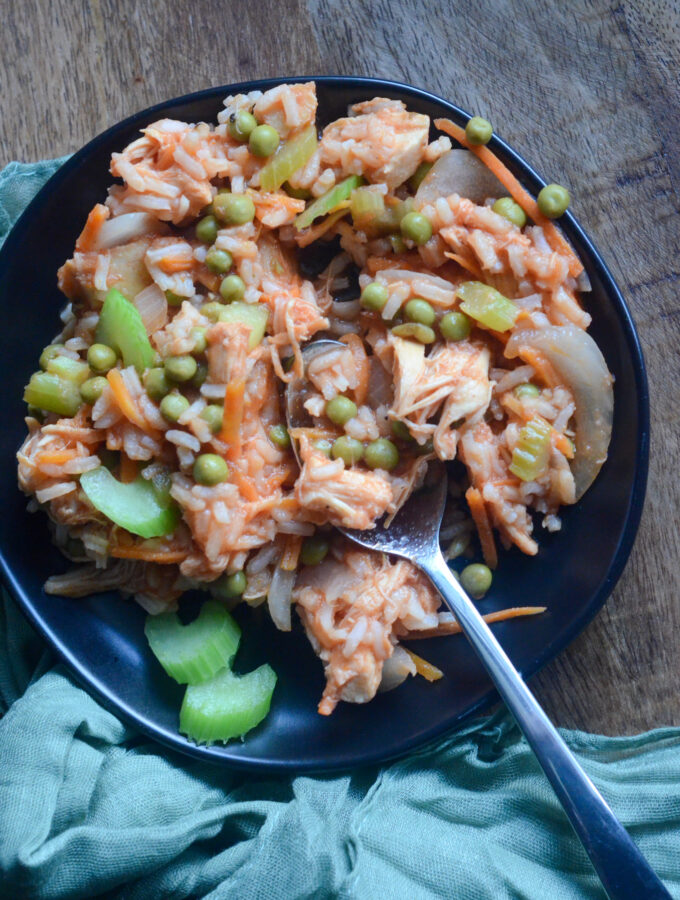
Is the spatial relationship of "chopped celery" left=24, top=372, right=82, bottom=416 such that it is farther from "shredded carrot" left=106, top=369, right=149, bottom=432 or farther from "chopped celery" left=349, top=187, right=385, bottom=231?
"chopped celery" left=349, top=187, right=385, bottom=231

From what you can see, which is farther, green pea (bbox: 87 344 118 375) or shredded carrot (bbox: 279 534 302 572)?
shredded carrot (bbox: 279 534 302 572)

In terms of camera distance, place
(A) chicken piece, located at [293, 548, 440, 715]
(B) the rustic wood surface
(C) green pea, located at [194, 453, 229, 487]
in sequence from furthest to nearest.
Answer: (B) the rustic wood surface → (A) chicken piece, located at [293, 548, 440, 715] → (C) green pea, located at [194, 453, 229, 487]

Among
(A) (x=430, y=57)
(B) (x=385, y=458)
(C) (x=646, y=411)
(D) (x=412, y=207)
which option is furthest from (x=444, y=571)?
(A) (x=430, y=57)

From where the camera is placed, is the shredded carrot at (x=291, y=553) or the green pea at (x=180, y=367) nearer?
the green pea at (x=180, y=367)

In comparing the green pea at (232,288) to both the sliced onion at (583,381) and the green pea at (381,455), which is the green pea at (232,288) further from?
the sliced onion at (583,381)

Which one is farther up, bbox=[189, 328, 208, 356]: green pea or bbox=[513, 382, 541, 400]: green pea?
bbox=[189, 328, 208, 356]: green pea

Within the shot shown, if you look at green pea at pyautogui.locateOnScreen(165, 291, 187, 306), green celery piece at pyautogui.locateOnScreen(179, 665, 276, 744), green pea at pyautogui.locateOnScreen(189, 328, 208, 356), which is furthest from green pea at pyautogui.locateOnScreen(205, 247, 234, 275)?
green celery piece at pyautogui.locateOnScreen(179, 665, 276, 744)

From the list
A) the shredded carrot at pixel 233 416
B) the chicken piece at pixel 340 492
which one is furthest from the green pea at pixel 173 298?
the chicken piece at pixel 340 492

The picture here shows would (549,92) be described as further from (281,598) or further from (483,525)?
(281,598)
